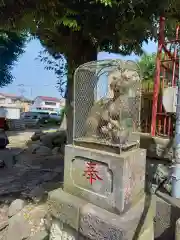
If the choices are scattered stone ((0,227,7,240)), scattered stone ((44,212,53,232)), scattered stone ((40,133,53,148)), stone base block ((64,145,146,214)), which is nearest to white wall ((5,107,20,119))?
scattered stone ((40,133,53,148))

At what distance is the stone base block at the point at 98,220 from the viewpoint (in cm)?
233

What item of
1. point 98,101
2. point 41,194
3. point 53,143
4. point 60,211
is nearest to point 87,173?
point 60,211

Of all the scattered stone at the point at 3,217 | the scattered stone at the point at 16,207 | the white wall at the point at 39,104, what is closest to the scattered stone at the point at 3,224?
the scattered stone at the point at 3,217

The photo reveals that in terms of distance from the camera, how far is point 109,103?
8.71 ft

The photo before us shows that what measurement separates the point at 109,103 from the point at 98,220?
4.23ft

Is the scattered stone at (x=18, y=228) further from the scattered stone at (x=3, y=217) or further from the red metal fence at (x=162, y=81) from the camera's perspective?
the red metal fence at (x=162, y=81)

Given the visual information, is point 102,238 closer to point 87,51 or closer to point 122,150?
point 122,150

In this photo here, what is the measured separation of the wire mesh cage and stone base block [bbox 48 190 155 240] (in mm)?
734

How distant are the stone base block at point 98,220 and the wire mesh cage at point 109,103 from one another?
2.41 ft

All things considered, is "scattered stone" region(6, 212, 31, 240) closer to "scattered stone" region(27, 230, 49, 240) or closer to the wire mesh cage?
"scattered stone" region(27, 230, 49, 240)

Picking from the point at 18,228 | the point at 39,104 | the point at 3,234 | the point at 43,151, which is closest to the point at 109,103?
the point at 18,228

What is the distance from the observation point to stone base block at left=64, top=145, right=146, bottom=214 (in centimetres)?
239

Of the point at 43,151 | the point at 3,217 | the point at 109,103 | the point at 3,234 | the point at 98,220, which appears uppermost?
the point at 109,103

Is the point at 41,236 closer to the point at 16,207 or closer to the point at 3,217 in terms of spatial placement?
the point at 16,207
